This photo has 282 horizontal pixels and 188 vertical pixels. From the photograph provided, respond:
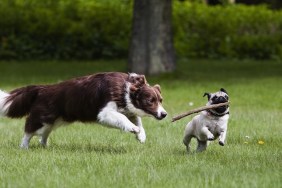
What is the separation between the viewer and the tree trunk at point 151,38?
20188mm

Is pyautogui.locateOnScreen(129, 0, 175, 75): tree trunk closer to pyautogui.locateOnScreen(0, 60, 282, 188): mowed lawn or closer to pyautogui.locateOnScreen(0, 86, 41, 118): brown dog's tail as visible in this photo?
pyautogui.locateOnScreen(0, 60, 282, 188): mowed lawn

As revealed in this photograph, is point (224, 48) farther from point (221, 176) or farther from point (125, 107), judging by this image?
point (221, 176)

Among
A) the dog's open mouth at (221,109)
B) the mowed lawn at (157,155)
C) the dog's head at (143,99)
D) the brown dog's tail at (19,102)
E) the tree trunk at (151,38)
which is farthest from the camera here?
the tree trunk at (151,38)

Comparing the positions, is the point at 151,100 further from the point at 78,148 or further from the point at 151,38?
the point at 151,38

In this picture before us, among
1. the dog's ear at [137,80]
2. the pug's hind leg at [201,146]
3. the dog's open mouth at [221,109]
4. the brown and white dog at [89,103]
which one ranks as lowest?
the pug's hind leg at [201,146]

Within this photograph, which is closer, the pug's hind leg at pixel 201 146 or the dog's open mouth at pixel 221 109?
the dog's open mouth at pixel 221 109

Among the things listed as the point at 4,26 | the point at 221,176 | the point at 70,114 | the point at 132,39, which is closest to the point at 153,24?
the point at 132,39

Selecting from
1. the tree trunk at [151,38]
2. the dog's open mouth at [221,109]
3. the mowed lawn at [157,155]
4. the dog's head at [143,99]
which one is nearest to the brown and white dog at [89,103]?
the dog's head at [143,99]

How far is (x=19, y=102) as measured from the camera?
9.80 metres

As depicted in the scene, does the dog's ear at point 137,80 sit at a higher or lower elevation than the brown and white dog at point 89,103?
higher

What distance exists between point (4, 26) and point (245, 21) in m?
8.88

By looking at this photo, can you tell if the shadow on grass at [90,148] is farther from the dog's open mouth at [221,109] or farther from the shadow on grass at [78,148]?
the dog's open mouth at [221,109]

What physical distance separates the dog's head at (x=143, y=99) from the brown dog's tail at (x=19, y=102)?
1.42 meters

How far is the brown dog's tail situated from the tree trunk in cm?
1049
